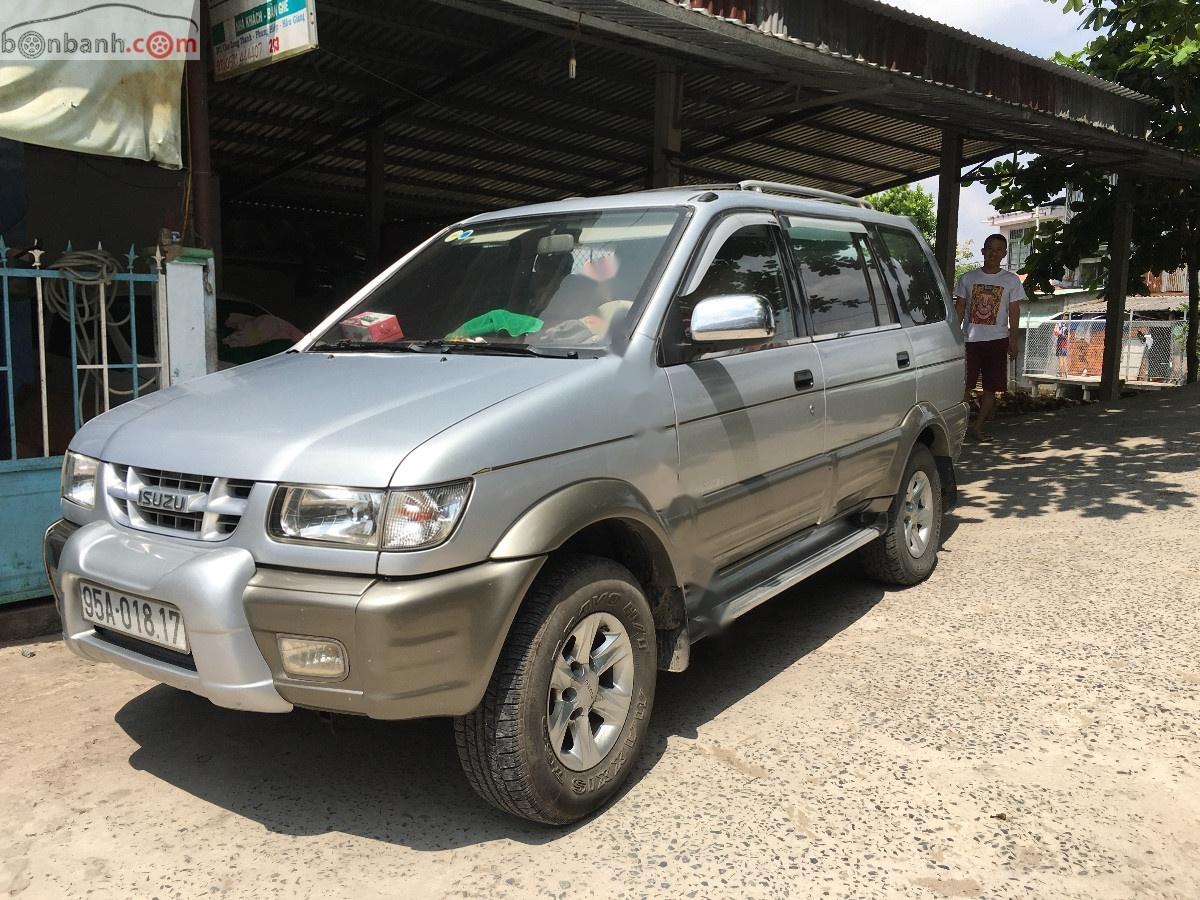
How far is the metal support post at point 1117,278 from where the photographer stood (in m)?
13.7

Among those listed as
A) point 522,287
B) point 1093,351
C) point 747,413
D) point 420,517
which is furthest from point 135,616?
point 1093,351

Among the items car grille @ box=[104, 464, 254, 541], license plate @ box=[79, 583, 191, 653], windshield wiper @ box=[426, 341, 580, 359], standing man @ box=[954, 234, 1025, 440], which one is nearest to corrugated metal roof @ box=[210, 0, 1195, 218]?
standing man @ box=[954, 234, 1025, 440]

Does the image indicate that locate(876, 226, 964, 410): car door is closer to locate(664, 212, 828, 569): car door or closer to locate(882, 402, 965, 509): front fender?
locate(882, 402, 965, 509): front fender

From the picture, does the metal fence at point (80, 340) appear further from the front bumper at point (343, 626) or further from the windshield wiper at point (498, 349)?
the front bumper at point (343, 626)

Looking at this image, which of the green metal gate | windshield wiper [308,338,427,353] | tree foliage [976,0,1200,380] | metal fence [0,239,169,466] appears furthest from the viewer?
tree foliage [976,0,1200,380]

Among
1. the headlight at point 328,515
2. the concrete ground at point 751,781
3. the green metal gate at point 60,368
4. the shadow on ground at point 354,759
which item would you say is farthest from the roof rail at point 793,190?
the green metal gate at point 60,368

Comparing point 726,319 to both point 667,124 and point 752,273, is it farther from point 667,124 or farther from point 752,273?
point 667,124

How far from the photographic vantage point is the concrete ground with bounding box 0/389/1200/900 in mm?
2682

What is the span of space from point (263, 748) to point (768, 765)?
1.77m

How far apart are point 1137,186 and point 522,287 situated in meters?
13.3

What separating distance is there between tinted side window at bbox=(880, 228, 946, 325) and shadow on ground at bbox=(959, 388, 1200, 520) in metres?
2.02

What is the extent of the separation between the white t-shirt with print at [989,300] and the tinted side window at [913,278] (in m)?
3.71

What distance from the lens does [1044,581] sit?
5.22 meters

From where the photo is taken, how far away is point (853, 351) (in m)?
4.41
